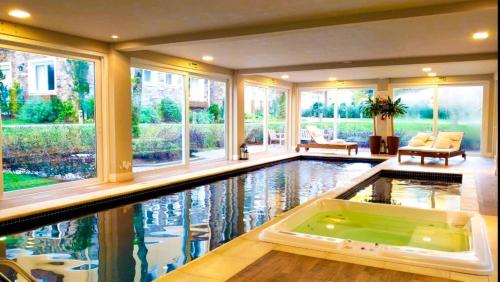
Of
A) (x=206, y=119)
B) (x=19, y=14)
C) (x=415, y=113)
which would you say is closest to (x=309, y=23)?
(x=19, y=14)

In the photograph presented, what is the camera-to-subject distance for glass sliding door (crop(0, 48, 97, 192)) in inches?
224

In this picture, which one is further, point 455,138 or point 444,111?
point 444,111

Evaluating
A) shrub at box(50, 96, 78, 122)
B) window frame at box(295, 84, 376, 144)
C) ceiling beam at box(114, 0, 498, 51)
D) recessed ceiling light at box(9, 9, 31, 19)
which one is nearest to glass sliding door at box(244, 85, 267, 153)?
window frame at box(295, 84, 376, 144)

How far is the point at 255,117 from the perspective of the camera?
12.6 meters

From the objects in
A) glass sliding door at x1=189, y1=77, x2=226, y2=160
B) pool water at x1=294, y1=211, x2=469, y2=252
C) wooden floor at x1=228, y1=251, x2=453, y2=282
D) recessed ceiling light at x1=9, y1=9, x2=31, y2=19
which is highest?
recessed ceiling light at x1=9, y1=9, x2=31, y2=19

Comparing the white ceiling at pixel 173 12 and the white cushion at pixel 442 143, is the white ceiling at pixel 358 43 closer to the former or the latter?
the white ceiling at pixel 173 12

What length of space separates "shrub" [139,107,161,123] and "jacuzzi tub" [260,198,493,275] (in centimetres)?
447

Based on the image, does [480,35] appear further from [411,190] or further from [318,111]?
[318,111]

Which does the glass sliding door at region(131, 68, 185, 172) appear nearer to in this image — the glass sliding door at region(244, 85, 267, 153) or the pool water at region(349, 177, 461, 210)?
the glass sliding door at region(244, 85, 267, 153)

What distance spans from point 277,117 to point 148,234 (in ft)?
32.7

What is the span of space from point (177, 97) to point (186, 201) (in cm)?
354

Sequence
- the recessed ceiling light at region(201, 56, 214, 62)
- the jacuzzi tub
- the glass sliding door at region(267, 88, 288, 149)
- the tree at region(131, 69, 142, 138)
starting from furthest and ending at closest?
1. the glass sliding door at region(267, 88, 288, 149)
2. the recessed ceiling light at region(201, 56, 214, 62)
3. the tree at region(131, 69, 142, 138)
4. the jacuzzi tub

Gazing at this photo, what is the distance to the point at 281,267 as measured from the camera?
116 inches

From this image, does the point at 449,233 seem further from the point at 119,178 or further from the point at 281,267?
the point at 119,178
